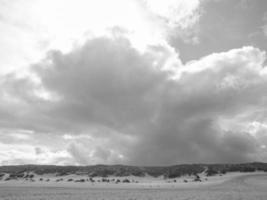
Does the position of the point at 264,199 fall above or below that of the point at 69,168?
below

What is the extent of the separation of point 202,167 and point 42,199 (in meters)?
70.3

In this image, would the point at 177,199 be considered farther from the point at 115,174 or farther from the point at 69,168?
the point at 69,168

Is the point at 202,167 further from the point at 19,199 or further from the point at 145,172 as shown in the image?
the point at 19,199

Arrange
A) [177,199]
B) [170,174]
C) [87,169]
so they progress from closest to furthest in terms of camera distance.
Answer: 1. [177,199]
2. [170,174]
3. [87,169]

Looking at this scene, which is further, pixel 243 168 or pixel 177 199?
pixel 243 168

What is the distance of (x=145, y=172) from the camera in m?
84.5

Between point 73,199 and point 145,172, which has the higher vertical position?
A: point 145,172

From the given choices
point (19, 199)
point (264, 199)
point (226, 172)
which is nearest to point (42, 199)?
point (19, 199)

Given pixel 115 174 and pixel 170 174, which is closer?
pixel 170 174

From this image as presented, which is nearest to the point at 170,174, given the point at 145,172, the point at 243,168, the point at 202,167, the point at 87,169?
the point at 145,172

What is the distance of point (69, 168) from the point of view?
97438 millimetres

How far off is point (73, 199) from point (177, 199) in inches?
436

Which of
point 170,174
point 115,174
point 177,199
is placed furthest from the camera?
point 115,174

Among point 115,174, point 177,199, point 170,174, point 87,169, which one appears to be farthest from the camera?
point 87,169
